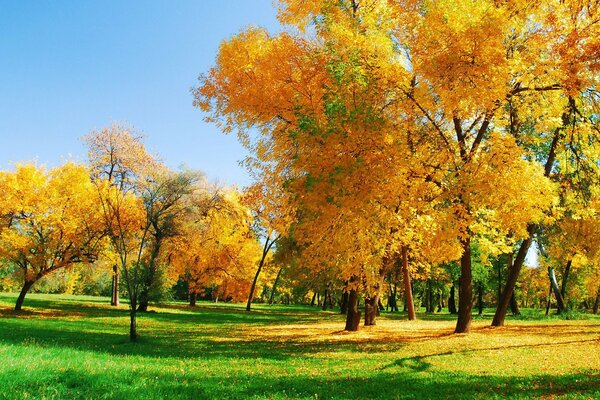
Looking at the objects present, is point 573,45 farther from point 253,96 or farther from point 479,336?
point 479,336

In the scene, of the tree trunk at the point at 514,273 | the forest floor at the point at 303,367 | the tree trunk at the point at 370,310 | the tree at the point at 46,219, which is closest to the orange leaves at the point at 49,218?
the tree at the point at 46,219

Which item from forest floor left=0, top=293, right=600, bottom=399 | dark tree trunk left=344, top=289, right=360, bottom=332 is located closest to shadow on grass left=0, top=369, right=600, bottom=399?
forest floor left=0, top=293, right=600, bottom=399

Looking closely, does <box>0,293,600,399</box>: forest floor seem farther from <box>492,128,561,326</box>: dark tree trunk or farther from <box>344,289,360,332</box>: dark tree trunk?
<box>492,128,561,326</box>: dark tree trunk

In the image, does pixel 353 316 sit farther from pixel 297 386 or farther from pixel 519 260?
A: pixel 297 386

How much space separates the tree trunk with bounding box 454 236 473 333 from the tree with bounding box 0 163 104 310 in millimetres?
21190

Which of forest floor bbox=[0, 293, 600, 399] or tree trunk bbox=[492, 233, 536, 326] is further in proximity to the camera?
tree trunk bbox=[492, 233, 536, 326]

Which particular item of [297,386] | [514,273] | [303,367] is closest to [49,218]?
[303,367]

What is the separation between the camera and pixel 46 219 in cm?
2656

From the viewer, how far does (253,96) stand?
15.0 m

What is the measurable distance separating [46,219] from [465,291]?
23.9 metres

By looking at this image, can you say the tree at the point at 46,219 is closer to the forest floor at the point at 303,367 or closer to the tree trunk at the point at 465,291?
the forest floor at the point at 303,367

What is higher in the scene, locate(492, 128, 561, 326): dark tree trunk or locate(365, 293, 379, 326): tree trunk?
locate(492, 128, 561, 326): dark tree trunk

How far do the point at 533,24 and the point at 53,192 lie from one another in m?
26.8

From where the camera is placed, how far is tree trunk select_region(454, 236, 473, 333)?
17234 millimetres
